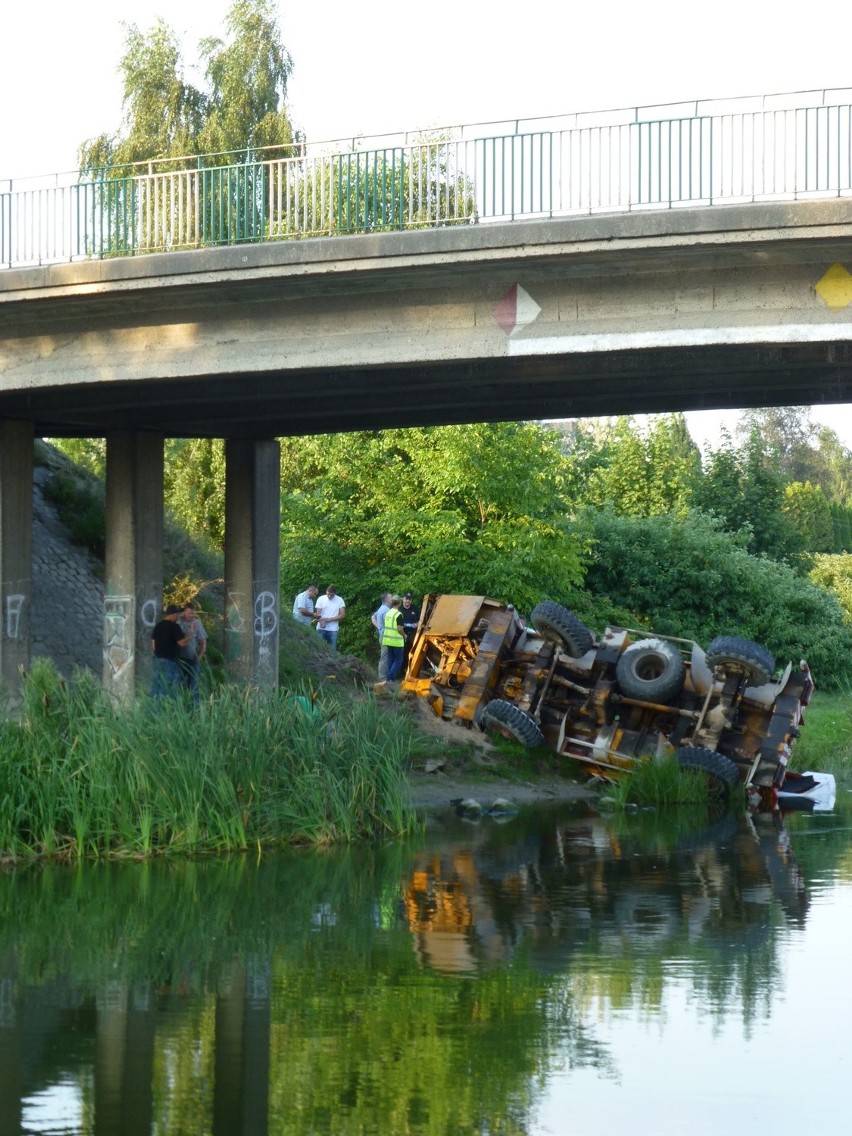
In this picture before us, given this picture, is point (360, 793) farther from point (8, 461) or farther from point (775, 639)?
point (775, 639)

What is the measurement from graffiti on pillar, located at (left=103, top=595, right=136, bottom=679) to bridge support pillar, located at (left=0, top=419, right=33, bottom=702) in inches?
44.0

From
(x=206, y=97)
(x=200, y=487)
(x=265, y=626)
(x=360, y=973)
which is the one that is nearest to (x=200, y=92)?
(x=206, y=97)

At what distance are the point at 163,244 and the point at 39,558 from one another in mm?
8621

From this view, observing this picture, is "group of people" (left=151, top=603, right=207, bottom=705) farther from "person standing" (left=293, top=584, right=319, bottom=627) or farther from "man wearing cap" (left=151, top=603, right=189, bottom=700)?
"person standing" (left=293, top=584, right=319, bottom=627)

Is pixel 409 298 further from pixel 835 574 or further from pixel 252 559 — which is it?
pixel 835 574

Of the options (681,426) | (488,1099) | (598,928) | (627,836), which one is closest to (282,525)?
(627,836)

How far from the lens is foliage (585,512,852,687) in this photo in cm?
3631

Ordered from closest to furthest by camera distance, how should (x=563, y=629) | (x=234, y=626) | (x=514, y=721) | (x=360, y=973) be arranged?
(x=360, y=973) → (x=514, y=721) → (x=563, y=629) → (x=234, y=626)

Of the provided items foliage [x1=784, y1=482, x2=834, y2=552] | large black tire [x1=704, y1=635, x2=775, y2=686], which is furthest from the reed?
foliage [x1=784, y1=482, x2=834, y2=552]

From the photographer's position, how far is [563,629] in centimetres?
2111

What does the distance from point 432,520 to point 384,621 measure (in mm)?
5750

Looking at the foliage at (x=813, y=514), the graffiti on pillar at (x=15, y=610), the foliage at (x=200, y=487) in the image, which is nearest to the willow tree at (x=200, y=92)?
the foliage at (x=200, y=487)

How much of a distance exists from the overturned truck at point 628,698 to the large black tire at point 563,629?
1cm

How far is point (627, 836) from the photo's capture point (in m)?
16.8
